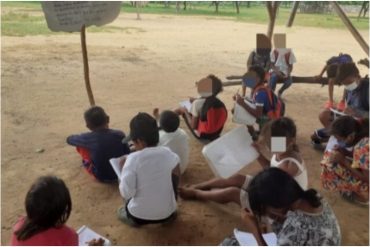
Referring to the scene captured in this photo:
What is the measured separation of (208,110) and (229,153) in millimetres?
1253

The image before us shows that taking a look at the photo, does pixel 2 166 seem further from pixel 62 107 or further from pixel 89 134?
pixel 62 107

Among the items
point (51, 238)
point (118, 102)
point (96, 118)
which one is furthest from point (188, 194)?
point (118, 102)

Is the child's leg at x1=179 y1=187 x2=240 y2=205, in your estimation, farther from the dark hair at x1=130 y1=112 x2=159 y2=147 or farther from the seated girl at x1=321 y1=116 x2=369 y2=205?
the seated girl at x1=321 y1=116 x2=369 y2=205

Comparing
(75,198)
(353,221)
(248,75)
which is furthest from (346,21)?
(75,198)

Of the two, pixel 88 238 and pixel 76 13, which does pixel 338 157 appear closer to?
pixel 88 238

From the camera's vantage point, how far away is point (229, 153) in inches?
A: 134

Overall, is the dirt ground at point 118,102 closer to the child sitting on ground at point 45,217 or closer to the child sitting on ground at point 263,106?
the child sitting on ground at point 263,106

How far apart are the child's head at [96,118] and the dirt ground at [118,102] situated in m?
0.57

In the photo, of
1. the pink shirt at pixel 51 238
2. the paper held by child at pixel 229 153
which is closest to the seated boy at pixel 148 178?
the paper held by child at pixel 229 153

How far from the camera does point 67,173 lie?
4.10 metres

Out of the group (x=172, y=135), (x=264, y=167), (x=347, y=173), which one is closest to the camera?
(x=264, y=167)

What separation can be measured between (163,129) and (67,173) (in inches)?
44.2

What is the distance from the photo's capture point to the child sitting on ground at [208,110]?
14.9ft

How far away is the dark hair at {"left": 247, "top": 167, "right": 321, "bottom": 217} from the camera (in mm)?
1975
